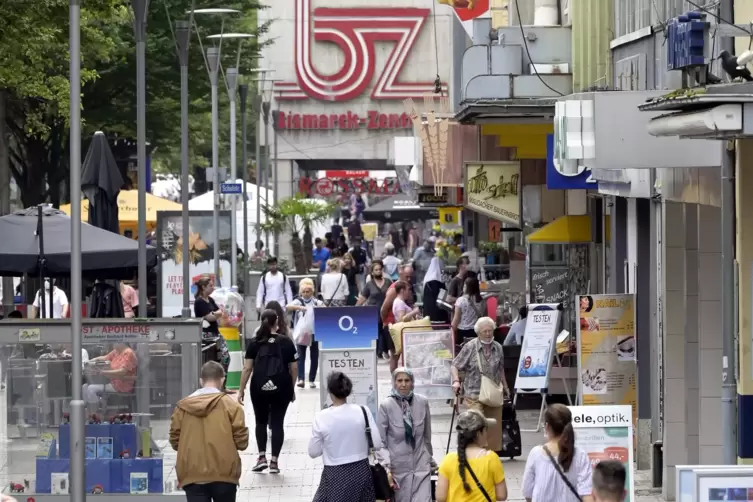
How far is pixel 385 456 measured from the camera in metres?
11.6

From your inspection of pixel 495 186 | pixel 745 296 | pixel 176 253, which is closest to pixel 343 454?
pixel 745 296

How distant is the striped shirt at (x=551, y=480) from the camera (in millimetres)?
9477

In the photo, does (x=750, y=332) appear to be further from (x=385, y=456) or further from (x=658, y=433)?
(x=658, y=433)

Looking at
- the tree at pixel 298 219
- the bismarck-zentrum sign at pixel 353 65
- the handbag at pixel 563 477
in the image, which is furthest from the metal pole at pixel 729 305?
the bismarck-zentrum sign at pixel 353 65

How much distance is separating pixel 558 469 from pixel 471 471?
0.53 m

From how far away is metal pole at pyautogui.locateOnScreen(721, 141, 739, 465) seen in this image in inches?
419

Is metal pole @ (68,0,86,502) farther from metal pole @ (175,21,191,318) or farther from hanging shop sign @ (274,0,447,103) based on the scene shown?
hanging shop sign @ (274,0,447,103)

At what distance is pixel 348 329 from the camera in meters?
16.1

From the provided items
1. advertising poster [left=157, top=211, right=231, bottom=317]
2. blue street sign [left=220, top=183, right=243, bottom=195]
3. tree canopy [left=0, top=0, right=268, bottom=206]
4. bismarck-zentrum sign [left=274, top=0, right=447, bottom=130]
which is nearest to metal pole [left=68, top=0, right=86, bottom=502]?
advertising poster [left=157, top=211, right=231, bottom=317]

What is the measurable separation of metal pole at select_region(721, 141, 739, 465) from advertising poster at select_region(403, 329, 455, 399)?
27.7 ft

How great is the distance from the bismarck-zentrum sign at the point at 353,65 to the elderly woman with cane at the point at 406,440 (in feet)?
180

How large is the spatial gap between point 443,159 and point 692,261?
12.8 m

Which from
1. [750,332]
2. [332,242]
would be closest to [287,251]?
[332,242]

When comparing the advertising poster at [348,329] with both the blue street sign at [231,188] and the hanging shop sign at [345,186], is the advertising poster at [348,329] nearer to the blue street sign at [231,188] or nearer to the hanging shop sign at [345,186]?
the blue street sign at [231,188]
